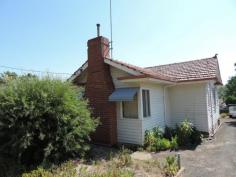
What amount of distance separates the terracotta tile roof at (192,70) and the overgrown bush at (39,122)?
8.00 meters

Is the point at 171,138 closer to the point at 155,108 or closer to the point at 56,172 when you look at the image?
the point at 155,108

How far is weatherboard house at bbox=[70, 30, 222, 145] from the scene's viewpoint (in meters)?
11.4

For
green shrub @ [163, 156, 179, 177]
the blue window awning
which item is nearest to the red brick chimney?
the blue window awning

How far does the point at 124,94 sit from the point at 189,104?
5543 mm

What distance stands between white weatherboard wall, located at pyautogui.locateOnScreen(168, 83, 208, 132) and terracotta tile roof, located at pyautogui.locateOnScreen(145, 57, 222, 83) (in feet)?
1.92

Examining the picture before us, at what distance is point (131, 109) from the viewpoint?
39.0 feet

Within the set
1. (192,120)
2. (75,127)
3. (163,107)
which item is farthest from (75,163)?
(192,120)

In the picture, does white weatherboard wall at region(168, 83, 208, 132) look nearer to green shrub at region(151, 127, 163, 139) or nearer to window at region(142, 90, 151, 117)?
green shrub at region(151, 127, 163, 139)

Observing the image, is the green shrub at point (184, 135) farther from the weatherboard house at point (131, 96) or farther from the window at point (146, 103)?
the window at point (146, 103)

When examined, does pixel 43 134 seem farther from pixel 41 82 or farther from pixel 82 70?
pixel 82 70

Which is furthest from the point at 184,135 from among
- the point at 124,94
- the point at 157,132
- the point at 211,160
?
the point at 124,94

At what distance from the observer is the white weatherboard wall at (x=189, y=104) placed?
14031 mm

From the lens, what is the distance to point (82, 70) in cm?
1344

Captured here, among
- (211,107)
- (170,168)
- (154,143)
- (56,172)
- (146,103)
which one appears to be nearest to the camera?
(56,172)
